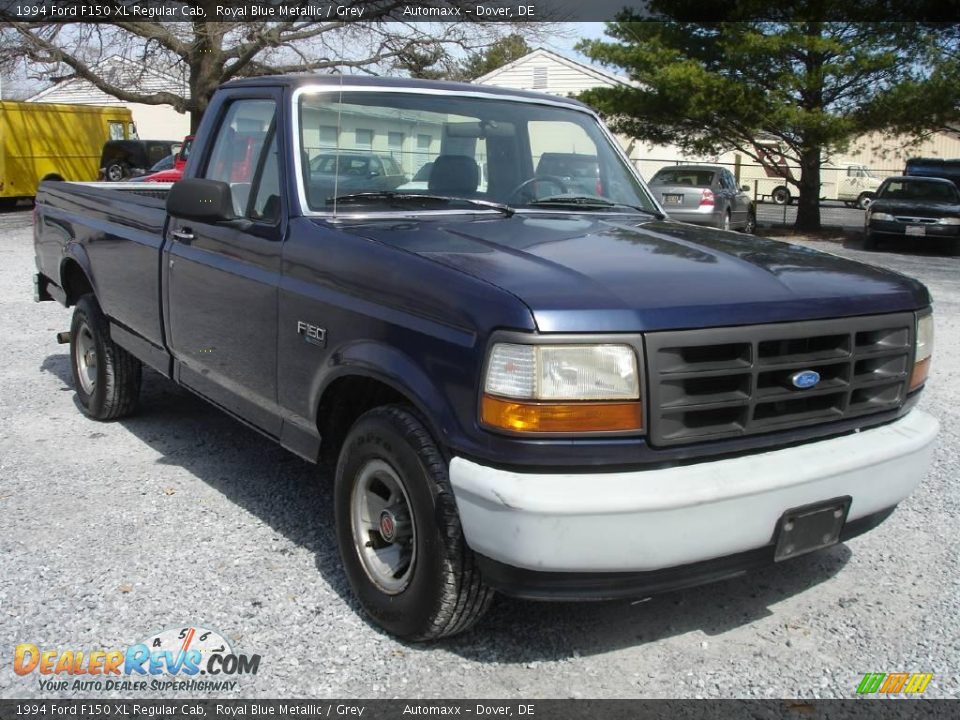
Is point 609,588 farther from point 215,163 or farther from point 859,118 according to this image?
point 859,118

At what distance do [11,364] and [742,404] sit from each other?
6.36 metres

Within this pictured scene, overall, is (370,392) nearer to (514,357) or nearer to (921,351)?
(514,357)

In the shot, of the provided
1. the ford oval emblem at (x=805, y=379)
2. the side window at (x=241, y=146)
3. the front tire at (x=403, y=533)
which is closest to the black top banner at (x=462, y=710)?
the front tire at (x=403, y=533)

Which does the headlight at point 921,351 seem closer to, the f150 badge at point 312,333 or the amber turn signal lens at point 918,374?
the amber turn signal lens at point 918,374

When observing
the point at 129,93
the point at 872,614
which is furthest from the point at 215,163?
the point at 129,93

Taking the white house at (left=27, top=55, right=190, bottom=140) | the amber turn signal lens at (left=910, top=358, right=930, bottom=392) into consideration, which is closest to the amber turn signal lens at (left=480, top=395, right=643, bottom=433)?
the amber turn signal lens at (left=910, top=358, right=930, bottom=392)

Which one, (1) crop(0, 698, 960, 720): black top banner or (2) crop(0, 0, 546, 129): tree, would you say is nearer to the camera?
(1) crop(0, 698, 960, 720): black top banner

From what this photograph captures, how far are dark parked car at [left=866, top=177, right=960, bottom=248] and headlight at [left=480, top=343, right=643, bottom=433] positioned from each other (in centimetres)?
1828

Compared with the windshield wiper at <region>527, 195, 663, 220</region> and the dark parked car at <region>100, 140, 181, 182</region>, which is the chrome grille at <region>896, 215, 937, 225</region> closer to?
the windshield wiper at <region>527, 195, 663, 220</region>

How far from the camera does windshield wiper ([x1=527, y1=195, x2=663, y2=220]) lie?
4.16m

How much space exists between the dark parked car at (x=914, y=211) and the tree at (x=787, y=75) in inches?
60.0

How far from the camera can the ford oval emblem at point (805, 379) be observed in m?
2.99

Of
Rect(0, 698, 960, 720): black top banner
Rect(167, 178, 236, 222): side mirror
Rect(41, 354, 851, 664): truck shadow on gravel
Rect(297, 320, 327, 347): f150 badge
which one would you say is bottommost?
Rect(0, 698, 960, 720): black top banner

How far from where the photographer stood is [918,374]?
3.49 m
